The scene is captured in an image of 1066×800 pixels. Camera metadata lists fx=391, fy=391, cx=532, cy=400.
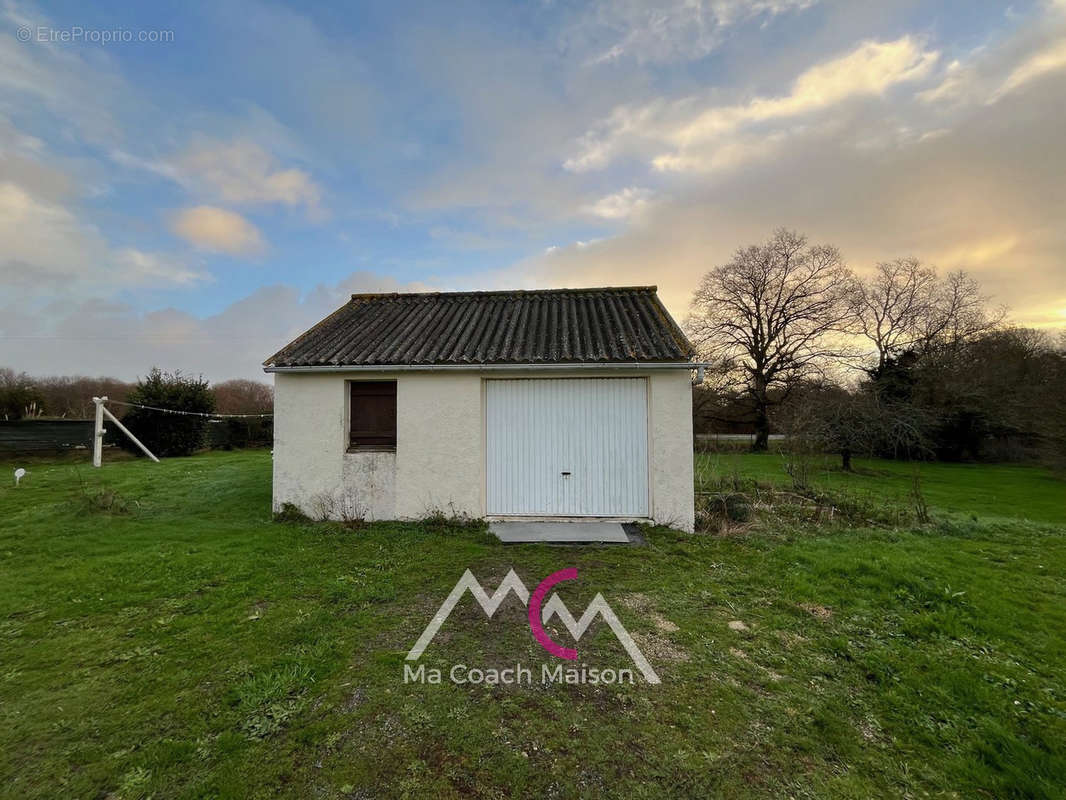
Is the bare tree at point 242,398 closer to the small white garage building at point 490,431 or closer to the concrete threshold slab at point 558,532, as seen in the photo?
the small white garage building at point 490,431

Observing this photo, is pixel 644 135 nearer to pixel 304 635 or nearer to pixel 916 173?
pixel 916 173

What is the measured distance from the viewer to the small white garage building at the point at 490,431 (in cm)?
665

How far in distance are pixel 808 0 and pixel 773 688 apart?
12048 mm

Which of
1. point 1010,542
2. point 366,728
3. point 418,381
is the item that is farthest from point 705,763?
point 1010,542

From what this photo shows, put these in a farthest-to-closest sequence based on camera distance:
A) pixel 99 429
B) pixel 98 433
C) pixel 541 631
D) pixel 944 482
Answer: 1. pixel 944 482
2. pixel 99 429
3. pixel 98 433
4. pixel 541 631

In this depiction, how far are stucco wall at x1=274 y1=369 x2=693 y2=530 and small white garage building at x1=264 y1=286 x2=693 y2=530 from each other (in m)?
0.02

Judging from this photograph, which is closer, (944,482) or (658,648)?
(658,648)

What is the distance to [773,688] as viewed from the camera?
282 centimetres

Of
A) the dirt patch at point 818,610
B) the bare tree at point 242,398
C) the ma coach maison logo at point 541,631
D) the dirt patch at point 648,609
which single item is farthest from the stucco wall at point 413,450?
the bare tree at point 242,398

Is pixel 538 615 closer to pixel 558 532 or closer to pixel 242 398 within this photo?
pixel 558 532

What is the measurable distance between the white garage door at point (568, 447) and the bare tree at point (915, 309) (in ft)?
78.5

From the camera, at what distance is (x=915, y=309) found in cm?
2333

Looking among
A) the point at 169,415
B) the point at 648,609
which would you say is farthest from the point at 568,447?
the point at 169,415

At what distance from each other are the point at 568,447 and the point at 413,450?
2729 mm
